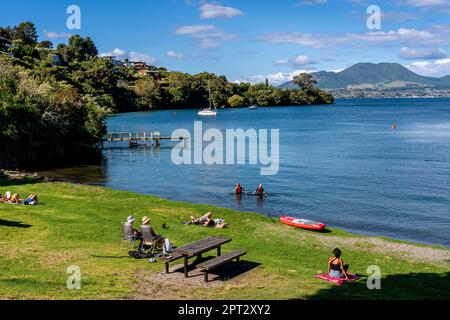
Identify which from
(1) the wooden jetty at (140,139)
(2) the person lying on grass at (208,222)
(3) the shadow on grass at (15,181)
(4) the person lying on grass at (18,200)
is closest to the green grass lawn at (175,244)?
(2) the person lying on grass at (208,222)

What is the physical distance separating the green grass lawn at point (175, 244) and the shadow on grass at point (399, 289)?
37 millimetres

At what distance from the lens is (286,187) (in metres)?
47.5

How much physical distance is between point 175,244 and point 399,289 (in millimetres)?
9649

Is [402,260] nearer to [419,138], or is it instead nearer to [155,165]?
A: [155,165]

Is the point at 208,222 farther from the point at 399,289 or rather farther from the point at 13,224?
the point at 399,289

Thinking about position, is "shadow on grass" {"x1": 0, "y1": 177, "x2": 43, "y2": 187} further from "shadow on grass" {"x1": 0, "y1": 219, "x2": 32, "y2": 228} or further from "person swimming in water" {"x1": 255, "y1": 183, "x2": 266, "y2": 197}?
"person swimming in water" {"x1": 255, "y1": 183, "x2": 266, "y2": 197}

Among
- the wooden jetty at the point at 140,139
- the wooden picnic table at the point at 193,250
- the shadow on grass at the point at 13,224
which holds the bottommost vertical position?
the shadow on grass at the point at 13,224

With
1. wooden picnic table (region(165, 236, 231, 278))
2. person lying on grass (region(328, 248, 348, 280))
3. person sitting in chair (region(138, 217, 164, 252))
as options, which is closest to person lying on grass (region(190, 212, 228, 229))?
person sitting in chair (region(138, 217, 164, 252))

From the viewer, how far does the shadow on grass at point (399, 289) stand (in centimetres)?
1474

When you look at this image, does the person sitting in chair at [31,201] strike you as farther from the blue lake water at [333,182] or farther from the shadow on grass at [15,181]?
the blue lake water at [333,182]

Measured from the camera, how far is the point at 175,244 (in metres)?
21.4

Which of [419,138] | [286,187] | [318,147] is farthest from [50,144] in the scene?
[419,138]

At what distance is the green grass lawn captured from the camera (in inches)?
572

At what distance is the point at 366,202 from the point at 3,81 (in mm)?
41338
